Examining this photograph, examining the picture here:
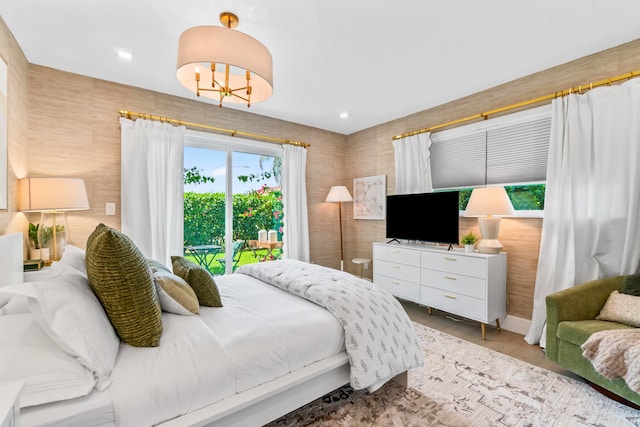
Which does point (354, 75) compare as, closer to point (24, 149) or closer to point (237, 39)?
point (237, 39)

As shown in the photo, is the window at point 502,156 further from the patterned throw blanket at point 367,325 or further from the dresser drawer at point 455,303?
the patterned throw blanket at point 367,325

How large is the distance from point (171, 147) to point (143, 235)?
1.01 meters

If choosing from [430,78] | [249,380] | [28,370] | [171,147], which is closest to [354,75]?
[430,78]

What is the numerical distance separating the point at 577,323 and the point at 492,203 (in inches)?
45.4

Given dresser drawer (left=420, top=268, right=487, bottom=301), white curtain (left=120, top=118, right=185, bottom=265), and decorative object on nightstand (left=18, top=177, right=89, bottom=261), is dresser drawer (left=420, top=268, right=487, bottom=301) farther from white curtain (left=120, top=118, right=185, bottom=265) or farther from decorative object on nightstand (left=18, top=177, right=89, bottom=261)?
decorative object on nightstand (left=18, top=177, right=89, bottom=261)

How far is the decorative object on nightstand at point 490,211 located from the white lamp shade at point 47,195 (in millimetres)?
3559

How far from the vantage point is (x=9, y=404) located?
2.48 ft

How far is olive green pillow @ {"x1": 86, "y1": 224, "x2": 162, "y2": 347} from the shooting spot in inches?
49.0

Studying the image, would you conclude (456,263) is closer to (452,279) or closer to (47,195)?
(452,279)

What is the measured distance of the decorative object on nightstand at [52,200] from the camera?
2.30 meters

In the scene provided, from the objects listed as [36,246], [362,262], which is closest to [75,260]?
[36,246]

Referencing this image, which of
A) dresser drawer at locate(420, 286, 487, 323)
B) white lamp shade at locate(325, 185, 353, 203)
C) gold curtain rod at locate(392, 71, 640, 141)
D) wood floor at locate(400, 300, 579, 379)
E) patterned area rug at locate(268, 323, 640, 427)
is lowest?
patterned area rug at locate(268, 323, 640, 427)

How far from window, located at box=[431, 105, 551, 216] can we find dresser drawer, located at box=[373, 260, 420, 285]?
1004 mm

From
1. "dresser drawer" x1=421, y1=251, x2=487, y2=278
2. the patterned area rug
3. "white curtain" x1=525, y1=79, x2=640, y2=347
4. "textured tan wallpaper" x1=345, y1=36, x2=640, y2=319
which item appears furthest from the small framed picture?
the patterned area rug
